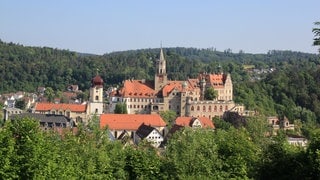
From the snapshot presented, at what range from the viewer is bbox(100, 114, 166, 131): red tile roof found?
8481cm

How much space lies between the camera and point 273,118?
98688mm

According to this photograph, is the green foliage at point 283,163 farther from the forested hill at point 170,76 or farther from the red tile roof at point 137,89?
the forested hill at point 170,76

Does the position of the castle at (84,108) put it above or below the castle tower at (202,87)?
below

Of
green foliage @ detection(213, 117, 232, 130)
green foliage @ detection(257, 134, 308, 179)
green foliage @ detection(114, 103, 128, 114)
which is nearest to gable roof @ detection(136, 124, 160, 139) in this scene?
green foliage @ detection(213, 117, 232, 130)

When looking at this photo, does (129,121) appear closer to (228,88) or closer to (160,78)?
(160,78)

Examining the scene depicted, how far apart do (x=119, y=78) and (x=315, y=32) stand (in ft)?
485

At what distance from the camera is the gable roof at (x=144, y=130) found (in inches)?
3123

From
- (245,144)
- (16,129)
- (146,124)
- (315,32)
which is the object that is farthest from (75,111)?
(315,32)

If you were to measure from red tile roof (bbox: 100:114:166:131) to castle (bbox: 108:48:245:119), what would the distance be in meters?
12.5

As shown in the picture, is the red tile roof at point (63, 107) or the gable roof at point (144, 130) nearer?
the gable roof at point (144, 130)

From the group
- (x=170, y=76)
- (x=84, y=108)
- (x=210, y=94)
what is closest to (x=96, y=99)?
(x=84, y=108)

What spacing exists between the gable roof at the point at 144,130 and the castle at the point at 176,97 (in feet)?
54.5

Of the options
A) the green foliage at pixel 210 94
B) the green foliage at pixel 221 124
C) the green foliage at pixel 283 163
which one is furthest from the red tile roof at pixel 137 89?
the green foliage at pixel 283 163

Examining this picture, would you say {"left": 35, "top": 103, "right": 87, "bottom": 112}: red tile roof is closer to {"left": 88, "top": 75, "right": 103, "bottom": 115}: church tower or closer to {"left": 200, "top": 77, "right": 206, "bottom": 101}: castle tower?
{"left": 88, "top": 75, "right": 103, "bottom": 115}: church tower
